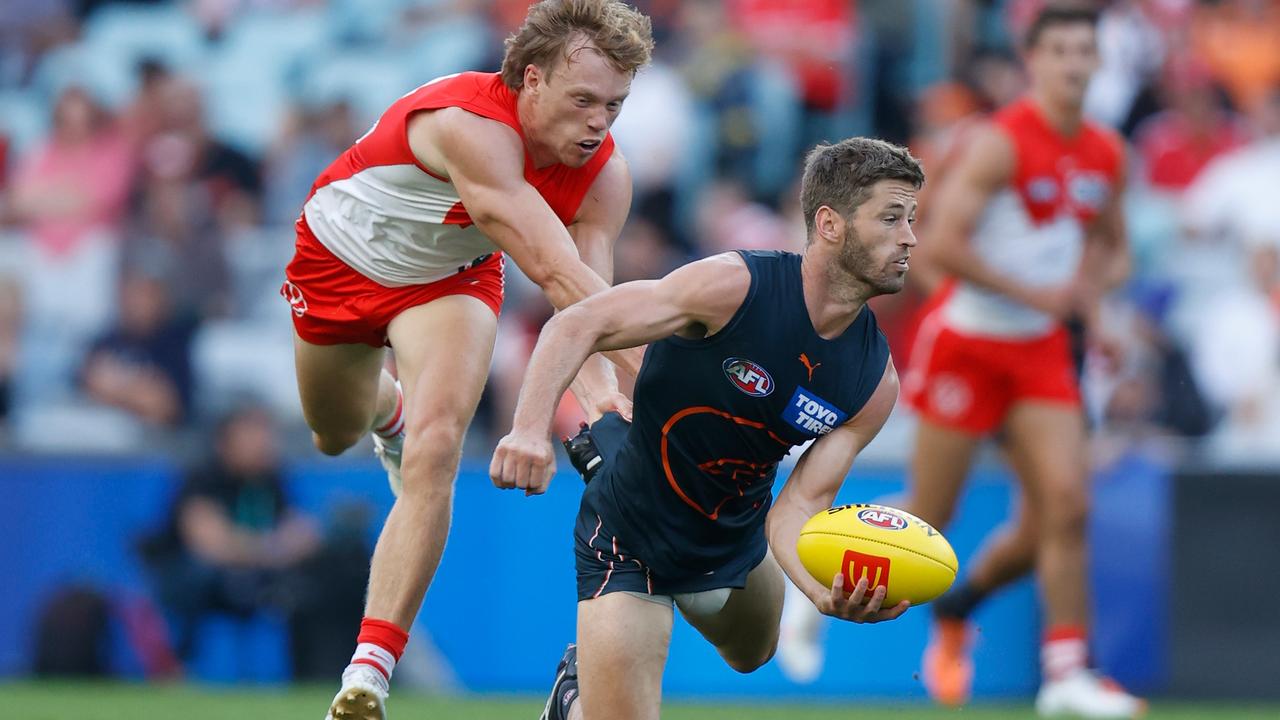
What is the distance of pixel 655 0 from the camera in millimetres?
13664

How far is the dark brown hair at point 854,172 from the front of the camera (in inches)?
202

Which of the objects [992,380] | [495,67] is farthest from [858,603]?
[495,67]

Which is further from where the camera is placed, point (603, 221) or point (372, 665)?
point (603, 221)

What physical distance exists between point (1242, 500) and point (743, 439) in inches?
217

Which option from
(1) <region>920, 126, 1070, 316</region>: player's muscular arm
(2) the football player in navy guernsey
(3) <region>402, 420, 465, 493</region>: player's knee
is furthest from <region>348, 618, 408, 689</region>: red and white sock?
(1) <region>920, 126, 1070, 316</region>: player's muscular arm

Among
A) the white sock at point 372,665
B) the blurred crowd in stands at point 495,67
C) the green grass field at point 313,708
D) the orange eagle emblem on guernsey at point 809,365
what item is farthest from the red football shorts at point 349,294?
the blurred crowd in stands at point 495,67

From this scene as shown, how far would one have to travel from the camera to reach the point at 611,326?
504cm

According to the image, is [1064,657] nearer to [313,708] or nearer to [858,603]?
[313,708]

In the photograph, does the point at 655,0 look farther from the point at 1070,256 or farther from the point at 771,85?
the point at 1070,256

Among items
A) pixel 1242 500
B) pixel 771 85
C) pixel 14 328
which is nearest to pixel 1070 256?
pixel 1242 500

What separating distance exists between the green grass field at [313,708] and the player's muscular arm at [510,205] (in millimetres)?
3211

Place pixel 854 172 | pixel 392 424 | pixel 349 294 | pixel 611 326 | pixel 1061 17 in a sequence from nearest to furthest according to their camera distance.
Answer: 1. pixel 611 326
2. pixel 854 172
3. pixel 349 294
4. pixel 392 424
5. pixel 1061 17

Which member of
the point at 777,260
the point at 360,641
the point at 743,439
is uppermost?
the point at 777,260

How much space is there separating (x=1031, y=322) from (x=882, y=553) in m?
4.10
